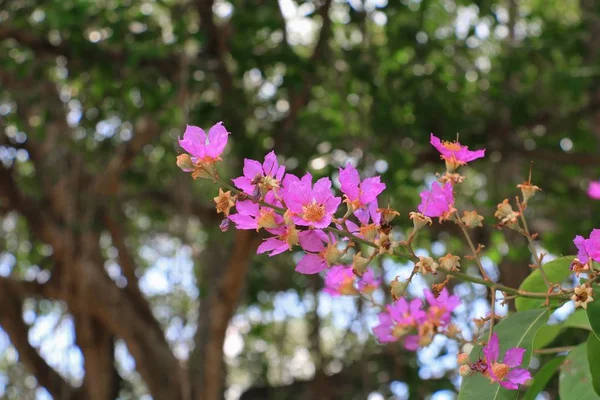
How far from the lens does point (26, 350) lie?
354 cm

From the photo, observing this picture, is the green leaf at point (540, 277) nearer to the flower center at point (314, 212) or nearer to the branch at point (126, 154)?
the flower center at point (314, 212)

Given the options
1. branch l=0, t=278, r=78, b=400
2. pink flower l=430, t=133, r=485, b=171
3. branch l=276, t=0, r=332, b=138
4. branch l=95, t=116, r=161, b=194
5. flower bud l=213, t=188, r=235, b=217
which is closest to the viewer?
flower bud l=213, t=188, r=235, b=217

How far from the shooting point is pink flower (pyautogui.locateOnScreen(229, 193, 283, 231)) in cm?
64

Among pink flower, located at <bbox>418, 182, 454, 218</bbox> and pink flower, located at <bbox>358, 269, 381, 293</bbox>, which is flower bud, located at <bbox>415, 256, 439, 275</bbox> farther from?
pink flower, located at <bbox>358, 269, 381, 293</bbox>

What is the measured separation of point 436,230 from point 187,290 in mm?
1227

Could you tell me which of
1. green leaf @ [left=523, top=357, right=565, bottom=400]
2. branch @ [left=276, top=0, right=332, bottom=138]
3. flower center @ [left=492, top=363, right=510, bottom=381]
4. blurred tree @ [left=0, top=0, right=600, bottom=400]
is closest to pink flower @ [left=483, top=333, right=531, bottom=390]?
flower center @ [left=492, top=363, right=510, bottom=381]

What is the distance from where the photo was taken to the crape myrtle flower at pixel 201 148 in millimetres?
651

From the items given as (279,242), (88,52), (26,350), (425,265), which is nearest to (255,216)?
(279,242)

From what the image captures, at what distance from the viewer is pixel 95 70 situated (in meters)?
2.67

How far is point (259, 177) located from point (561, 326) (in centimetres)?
44

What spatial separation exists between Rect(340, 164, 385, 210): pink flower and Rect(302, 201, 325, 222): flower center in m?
0.04

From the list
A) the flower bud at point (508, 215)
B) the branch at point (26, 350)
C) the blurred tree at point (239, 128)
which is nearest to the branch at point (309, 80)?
the blurred tree at point (239, 128)

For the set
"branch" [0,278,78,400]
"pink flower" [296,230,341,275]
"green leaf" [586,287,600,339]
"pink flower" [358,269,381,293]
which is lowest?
"branch" [0,278,78,400]

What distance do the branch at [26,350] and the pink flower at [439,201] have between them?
3.02m
